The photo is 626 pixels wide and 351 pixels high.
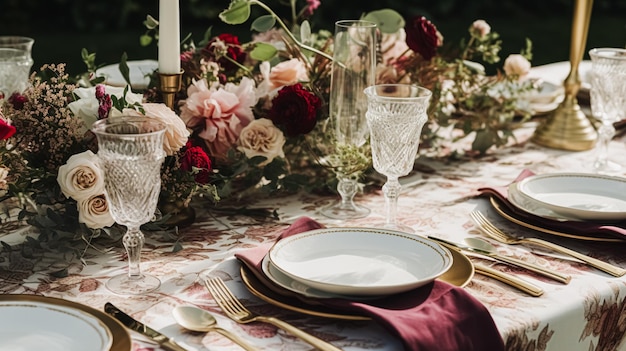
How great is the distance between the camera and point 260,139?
5.39 feet

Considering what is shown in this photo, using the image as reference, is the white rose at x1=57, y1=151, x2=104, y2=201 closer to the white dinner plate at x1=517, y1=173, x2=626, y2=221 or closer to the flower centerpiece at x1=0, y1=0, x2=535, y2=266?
the flower centerpiece at x1=0, y1=0, x2=535, y2=266

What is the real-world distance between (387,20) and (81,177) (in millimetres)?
912

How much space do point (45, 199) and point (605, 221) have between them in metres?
0.98

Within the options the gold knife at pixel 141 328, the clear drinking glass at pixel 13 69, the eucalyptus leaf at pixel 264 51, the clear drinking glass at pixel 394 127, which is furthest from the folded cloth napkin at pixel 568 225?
the clear drinking glass at pixel 13 69

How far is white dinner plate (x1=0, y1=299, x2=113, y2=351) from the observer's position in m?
1.04

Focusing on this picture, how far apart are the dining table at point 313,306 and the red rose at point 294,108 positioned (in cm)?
17

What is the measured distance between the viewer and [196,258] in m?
1.41

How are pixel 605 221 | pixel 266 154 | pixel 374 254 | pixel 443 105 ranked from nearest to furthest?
pixel 374 254 → pixel 605 221 → pixel 266 154 → pixel 443 105

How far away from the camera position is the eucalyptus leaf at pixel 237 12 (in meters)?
1.71

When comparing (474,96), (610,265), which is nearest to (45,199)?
(610,265)

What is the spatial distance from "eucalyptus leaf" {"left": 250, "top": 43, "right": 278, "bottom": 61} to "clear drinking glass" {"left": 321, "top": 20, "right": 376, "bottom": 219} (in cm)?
22

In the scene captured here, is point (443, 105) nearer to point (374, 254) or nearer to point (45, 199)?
point (374, 254)

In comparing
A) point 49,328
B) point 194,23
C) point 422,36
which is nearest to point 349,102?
point 422,36

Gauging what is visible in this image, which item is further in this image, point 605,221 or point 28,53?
point 28,53
